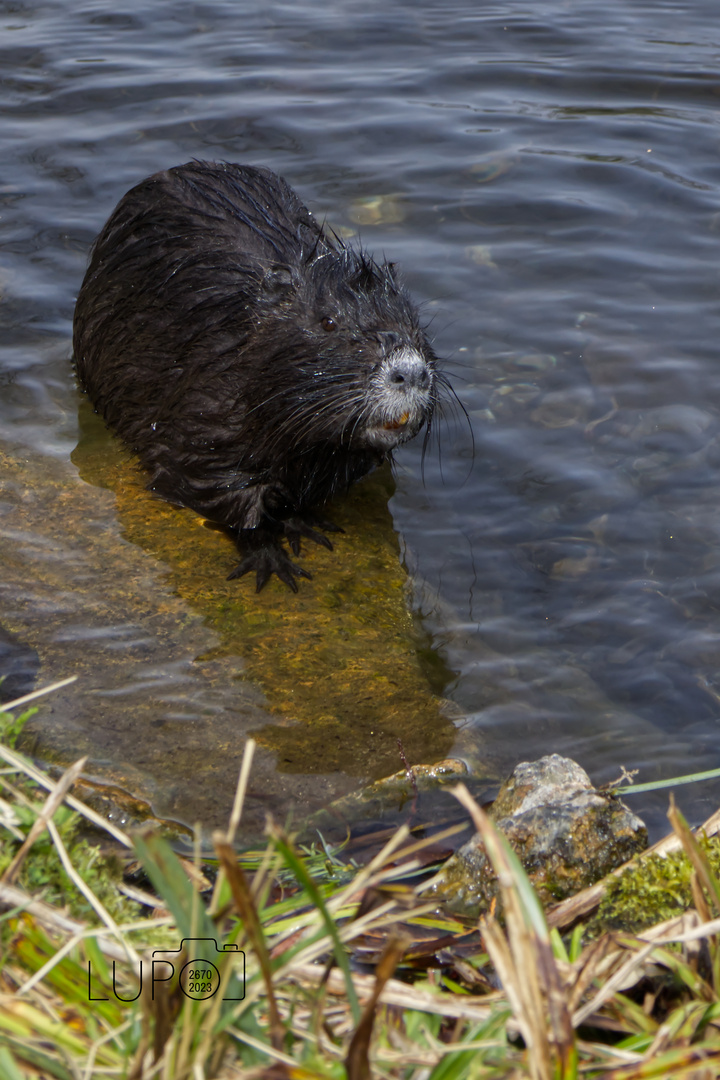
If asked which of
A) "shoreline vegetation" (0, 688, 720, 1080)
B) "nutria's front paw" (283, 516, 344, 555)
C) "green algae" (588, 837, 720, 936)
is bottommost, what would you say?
"nutria's front paw" (283, 516, 344, 555)

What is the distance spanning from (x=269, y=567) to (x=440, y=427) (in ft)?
5.05

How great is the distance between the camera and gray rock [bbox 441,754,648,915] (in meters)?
3.02

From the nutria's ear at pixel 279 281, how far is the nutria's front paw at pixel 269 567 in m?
1.08

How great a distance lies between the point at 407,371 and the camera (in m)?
4.31

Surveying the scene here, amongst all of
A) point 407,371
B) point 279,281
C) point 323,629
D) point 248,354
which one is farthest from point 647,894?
point 279,281

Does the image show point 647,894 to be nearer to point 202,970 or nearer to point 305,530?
point 202,970

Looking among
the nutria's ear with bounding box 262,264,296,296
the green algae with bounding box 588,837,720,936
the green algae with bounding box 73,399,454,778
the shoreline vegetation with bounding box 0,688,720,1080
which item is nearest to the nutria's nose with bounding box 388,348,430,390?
the nutria's ear with bounding box 262,264,296,296

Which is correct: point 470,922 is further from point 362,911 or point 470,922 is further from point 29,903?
point 29,903

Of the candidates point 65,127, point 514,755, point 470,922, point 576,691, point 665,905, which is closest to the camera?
point 665,905

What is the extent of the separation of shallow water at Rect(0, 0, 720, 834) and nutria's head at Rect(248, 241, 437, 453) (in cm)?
68

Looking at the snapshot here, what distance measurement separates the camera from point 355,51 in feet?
31.9

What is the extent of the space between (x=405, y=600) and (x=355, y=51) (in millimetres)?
6787

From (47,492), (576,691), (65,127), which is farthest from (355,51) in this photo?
(576,691)

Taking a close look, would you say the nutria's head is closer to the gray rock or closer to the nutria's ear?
the nutria's ear
